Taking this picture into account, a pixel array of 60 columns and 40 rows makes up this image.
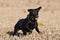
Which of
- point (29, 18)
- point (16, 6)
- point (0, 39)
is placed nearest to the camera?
point (0, 39)

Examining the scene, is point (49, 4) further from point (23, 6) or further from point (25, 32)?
point (25, 32)

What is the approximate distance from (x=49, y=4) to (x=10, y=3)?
3.07m

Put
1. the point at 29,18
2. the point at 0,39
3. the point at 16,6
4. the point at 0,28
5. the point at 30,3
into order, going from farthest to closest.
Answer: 1. the point at 30,3
2. the point at 16,6
3. the point at 0,28
4. the point at 29,18
5. the point at 0,39

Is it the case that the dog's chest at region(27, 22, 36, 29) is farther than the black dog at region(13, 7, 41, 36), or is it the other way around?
the dog's chest at region(27, 22, 36, 29)

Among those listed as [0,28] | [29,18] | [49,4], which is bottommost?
[49,4]

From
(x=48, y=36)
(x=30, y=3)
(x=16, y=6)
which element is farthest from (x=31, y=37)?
(x=30, y=3)

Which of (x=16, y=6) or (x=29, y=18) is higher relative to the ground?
(x=29, y=18)

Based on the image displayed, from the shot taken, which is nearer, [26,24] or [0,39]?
[0,39]

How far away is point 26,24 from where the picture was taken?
34.4 ft

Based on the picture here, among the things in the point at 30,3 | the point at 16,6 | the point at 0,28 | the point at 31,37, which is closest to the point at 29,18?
the point at 31,37

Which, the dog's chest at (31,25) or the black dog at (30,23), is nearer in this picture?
the black dog at (30,23)

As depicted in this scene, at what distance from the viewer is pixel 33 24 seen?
10.3 metres

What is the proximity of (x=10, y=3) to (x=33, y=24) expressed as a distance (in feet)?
46.5

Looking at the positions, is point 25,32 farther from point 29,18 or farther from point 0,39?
point 0,39
